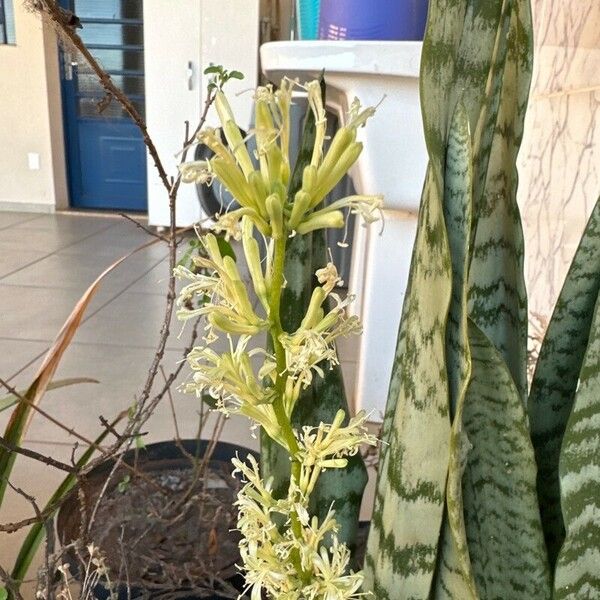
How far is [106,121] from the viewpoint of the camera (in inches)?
Answer: 124

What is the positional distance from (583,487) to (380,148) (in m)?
0.59

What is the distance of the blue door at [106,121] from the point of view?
9.89 ft

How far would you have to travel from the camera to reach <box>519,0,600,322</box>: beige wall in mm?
663

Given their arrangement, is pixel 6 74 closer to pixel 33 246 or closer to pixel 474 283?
pixel 33 246

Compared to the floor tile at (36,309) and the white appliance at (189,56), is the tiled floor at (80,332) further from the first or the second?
the white appliance at (189,56)

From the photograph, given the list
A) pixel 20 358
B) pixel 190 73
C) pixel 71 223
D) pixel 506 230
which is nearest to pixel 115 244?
pixel 71 223

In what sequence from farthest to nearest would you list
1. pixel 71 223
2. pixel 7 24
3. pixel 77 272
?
pixel 7 24, pixel 71 223, pixel 77 272

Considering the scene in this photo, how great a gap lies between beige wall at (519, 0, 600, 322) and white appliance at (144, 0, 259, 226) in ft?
5.88

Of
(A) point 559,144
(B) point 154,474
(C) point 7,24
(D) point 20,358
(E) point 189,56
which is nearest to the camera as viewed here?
(B) point 154,474

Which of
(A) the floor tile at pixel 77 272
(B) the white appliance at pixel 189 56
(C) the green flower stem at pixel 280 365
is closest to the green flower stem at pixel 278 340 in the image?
(C) the green flower stem at pixel 280 365

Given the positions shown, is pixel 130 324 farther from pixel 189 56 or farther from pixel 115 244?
pixel 189 56

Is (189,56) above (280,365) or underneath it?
above

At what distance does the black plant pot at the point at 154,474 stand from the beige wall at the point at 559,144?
1.27 feet

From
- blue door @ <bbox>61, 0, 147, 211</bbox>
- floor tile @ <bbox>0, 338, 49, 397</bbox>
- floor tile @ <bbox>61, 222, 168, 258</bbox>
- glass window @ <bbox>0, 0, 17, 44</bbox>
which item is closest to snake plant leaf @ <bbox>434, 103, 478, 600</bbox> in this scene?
floor tile @ <bbox>0, 338, 49, 397</bbox>
